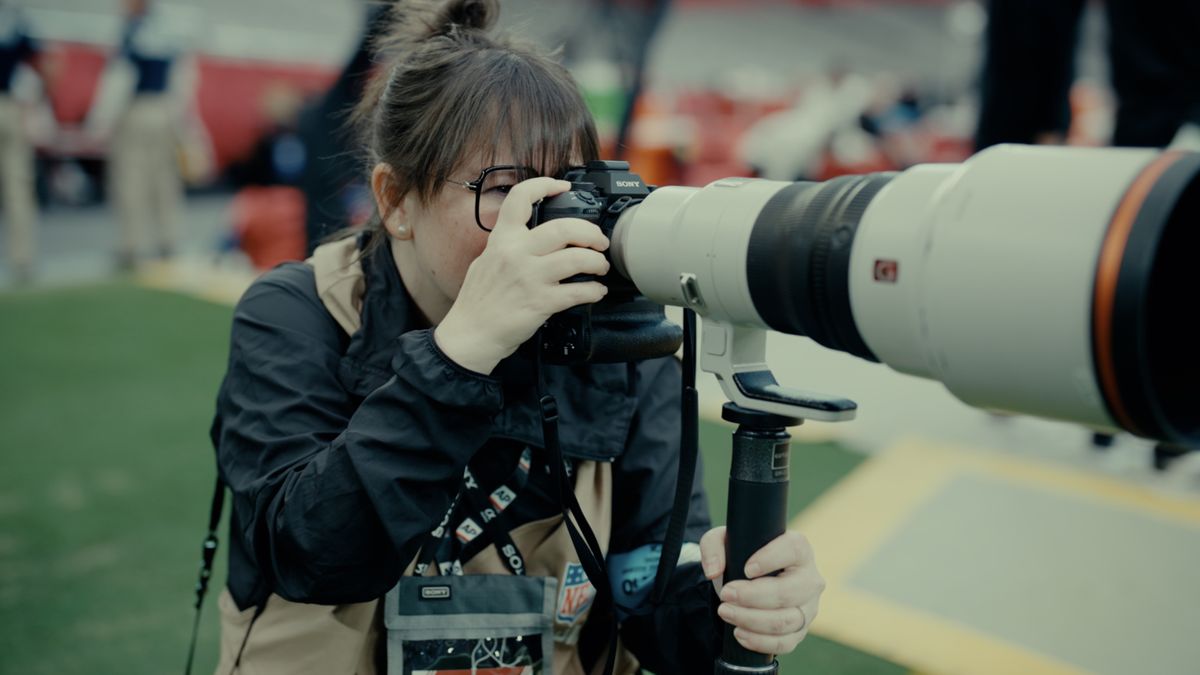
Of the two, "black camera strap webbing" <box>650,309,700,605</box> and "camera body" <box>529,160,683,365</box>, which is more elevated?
"camera body" <box>529,160,683,365</box>

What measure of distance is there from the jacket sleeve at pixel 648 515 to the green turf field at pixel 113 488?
25.0 inches

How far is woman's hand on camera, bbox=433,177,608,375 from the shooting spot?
77cm

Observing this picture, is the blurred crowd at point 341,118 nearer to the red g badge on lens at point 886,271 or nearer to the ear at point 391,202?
the ear at point 391,202

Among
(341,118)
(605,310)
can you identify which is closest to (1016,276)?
(605,310)

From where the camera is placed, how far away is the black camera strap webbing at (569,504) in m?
0.88

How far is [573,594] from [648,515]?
122 millimetres

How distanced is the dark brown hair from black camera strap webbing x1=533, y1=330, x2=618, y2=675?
209mm

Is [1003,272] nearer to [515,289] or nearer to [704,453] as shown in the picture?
[515,289]

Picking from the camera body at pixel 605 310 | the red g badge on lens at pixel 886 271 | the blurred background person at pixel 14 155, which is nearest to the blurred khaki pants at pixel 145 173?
the blurred background person at pixel 14 155

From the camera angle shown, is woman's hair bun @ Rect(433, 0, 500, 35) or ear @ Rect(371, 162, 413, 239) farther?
woman's hair bun @ Rect(433, 0, 500, 35)

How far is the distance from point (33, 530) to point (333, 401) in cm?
150

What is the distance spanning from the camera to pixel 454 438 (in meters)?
0.80

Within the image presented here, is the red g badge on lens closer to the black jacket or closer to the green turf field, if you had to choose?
the black jacket

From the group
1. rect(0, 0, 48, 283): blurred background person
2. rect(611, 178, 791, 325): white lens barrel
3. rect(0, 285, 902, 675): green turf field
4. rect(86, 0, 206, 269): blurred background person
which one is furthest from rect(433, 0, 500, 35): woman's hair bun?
rect(86, 0, 206, 269): blurred background person
